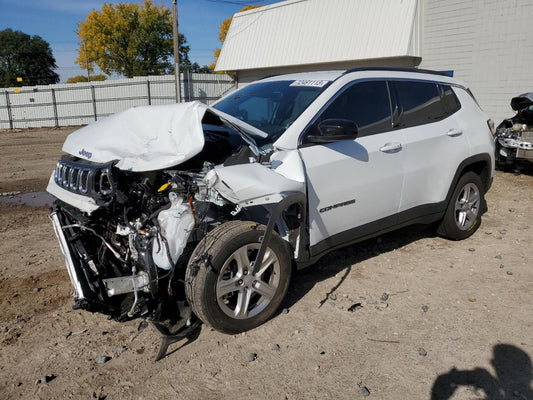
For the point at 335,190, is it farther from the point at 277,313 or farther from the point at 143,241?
the point at 143,241

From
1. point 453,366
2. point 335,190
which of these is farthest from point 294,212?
point 453,366

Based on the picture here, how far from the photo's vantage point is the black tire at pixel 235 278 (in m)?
3.05

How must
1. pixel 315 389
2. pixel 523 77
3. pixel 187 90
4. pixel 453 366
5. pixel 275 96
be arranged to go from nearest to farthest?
pixel 315 389, pixel 453 366, pixel 275 96, pixel 523 77, pixel 187 90

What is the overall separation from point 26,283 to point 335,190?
314 centimetres

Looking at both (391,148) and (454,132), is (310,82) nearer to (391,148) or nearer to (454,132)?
(391,148)

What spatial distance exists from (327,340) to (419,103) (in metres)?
2.73

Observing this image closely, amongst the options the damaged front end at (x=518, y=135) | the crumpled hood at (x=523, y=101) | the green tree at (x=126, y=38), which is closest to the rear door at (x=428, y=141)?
the damaged front end at (x=518, y=135)

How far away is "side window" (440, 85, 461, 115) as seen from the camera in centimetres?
493

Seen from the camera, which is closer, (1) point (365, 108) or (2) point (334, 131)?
(2) point (334, 131)

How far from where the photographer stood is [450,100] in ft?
16.4

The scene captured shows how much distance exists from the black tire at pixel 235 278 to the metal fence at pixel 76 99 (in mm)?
22698

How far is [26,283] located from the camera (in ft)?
13.9

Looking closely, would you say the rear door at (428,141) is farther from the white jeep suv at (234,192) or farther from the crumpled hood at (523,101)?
the crumpled hood at (523,101)

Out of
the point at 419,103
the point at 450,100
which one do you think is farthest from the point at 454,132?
the point at 419,103
